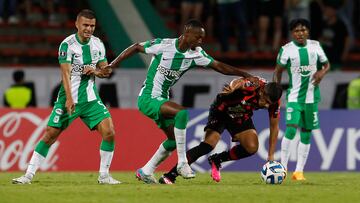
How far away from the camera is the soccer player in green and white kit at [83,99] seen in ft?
40.0

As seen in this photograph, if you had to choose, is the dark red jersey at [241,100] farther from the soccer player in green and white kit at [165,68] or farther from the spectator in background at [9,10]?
the spectator in background at [9,10]

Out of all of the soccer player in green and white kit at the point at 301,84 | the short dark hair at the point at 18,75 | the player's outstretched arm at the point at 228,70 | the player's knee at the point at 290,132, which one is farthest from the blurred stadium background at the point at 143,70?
the player's outstretched arm at the point at 228,70

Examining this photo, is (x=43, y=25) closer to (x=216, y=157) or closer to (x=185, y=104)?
(x=185, y=104)

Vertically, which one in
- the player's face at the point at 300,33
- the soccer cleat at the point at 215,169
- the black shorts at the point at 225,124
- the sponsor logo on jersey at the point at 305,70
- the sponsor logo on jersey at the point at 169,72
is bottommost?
the soccer cleat at the point at 215,169

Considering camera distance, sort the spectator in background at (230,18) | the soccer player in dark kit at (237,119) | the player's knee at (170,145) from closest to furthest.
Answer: the soccer player in dark kit at (237,119) → the player's knee at (170,145) → the spectator in background at (230,18)

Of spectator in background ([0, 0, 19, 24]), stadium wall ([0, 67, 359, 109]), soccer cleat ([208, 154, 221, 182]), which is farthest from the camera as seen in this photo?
spectator in background ([0, 0, 19, 24])

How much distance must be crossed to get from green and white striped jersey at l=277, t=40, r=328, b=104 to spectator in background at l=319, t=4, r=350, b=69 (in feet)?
19.5

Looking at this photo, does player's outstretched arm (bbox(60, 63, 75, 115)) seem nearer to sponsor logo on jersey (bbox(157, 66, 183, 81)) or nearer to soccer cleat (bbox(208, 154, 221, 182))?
sponsor logo on jersey (bbox(157, 66, 183, 81))

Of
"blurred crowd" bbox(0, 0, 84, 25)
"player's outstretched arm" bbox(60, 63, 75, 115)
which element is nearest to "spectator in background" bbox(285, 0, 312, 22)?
"blurred crowd" bbox(0, 0, 84, 25)

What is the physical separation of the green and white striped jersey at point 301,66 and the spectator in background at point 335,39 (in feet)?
19.5

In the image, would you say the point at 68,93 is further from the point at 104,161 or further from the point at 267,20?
the point at 267,20

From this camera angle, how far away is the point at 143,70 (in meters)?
19.6

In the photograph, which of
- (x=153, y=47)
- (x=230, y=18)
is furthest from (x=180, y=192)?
(x=230, y=18)

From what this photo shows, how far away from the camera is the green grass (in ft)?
34.1
